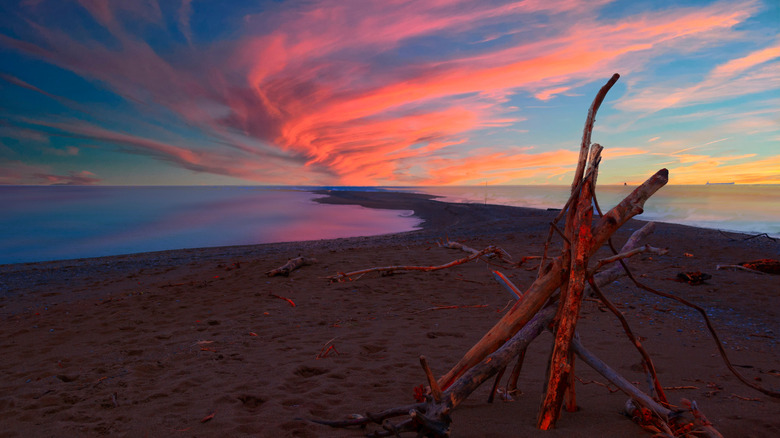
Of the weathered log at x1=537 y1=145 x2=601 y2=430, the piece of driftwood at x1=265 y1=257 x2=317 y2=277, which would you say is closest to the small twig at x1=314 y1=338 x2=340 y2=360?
the weathered log at x1=537 y1=145 x2=601 y2=430

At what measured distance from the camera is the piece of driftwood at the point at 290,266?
32.0 feet

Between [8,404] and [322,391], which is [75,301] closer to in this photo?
[8,404]

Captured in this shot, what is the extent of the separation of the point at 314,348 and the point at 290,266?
5448mm

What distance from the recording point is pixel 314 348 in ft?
16.5

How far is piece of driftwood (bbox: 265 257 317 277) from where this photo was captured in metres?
9.77

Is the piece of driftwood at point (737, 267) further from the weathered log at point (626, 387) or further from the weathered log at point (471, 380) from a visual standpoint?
the weathered log at point (626, 387)

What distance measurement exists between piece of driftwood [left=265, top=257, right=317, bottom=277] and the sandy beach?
0.80 ft

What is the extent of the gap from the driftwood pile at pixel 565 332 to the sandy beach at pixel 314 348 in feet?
1.17

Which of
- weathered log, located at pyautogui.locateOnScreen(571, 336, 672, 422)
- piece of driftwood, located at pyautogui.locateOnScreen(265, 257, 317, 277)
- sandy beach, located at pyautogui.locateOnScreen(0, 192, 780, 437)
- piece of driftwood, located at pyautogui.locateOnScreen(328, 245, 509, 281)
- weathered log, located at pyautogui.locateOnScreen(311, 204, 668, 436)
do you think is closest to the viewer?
weathered log, located at pyautogui.locateOnScreen(311, 204, 668, 436)

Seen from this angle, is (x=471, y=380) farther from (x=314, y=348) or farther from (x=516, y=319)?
(x=314, y=348)

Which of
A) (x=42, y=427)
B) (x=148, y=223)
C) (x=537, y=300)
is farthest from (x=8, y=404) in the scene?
(x=148, y=223)

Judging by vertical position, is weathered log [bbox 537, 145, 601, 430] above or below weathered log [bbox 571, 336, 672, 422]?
above

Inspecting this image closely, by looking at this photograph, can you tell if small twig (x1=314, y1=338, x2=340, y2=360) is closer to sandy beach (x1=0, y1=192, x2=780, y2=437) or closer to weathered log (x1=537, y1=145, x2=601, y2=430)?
sandy beach (x1=0, y1=192, x2=780, y2=437)

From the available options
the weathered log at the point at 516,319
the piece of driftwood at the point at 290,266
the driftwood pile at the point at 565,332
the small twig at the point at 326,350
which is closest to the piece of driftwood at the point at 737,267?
the driftwood pile at the point at 565,332
